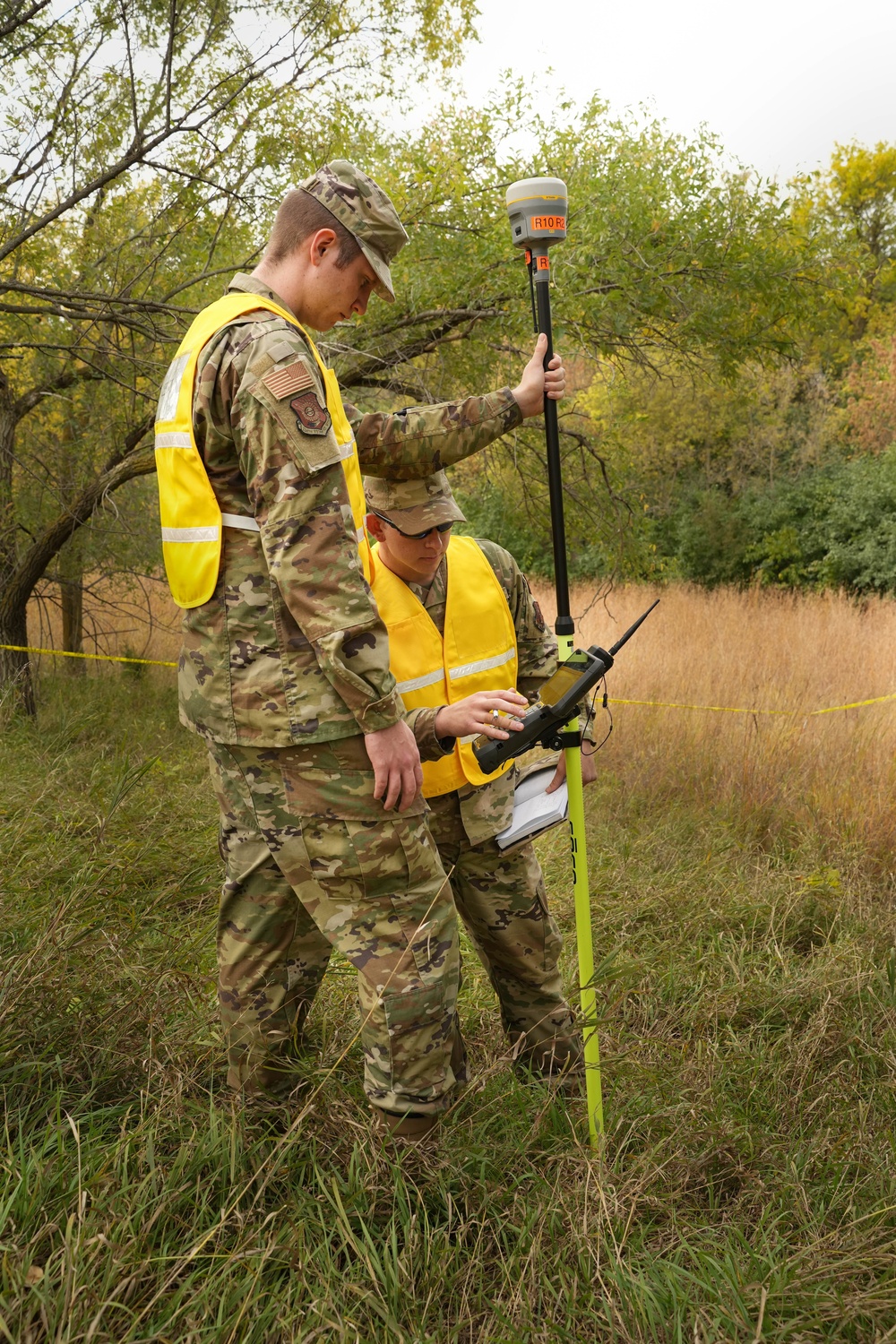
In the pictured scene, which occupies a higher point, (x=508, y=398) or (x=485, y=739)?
(x=508, y=398)

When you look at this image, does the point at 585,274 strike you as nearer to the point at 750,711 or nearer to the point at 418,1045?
the point at 750,711

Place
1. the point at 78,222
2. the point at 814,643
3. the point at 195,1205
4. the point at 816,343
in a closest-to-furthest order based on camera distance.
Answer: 1. the point at 195,1205
2. the point at 78,222
3. the point at 814,643
4. the point at 816,343

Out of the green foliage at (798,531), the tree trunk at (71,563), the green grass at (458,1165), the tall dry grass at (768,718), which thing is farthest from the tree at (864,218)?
the green grass at (458,1165)

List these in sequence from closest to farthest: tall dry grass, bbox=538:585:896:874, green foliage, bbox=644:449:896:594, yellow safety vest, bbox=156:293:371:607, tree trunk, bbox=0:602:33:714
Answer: yellow safety vest, bbox=156:293:371:607 → tall dry grass, bbox=538:585:896:874 → tree trunk, bbox=0:602:33:714 → green foliage, bbox=644:449:896:594

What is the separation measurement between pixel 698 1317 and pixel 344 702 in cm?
131

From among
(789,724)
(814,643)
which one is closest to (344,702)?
(789,724)

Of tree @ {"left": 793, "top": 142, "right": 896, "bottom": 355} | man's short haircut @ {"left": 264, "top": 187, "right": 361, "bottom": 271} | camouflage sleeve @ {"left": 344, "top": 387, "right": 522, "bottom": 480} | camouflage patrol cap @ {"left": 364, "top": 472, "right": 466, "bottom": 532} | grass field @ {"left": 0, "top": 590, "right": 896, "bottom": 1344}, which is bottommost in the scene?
grass field @ {"left": 0, "top": 590, "right": 896, "bottom": 1344}

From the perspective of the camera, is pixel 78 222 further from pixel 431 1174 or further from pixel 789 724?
pixel 431 1174

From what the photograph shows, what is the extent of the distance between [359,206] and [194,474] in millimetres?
677

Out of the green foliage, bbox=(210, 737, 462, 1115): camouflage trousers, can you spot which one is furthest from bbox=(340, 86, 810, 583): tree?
the green foliage

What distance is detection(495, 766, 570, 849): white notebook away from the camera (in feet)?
7.73

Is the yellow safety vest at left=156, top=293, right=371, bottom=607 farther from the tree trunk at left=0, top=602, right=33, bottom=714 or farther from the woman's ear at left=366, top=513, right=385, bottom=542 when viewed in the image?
the tree trunk at left=0, top=602, right=33, bottom=714

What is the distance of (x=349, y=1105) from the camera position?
90.1 inches

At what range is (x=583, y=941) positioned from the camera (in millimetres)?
2438
